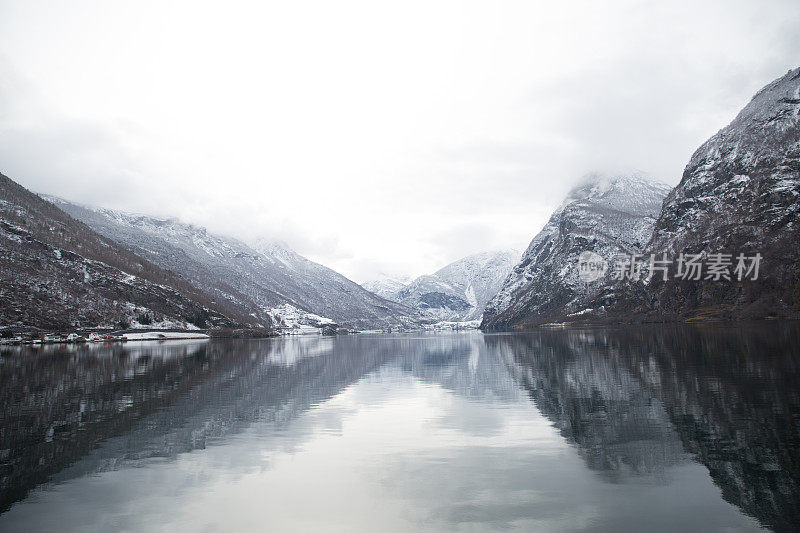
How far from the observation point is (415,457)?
26516mm

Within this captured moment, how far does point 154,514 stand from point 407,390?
120 feet

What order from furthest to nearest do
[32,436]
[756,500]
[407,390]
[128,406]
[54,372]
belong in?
[54,372]
[407,390]
[128,406]
[32,436]
[756,500]

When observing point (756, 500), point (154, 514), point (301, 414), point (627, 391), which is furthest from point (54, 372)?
point (756, 500)

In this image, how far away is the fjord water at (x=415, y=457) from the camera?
17969 mm

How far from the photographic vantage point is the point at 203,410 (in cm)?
4069

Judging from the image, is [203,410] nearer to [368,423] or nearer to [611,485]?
[368,423]

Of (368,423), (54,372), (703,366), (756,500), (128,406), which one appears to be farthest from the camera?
(54,372)

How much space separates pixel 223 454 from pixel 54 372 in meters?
58.5

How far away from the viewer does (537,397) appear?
44625 mm

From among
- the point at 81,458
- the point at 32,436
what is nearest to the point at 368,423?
the point at 81,458

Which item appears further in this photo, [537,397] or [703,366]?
[703,366]

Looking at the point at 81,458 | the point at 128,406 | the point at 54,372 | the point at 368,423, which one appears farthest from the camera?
the point at 54,372

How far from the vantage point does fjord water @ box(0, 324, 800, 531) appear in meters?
18.0

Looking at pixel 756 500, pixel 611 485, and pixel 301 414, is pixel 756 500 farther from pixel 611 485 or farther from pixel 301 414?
pixel 301 414
